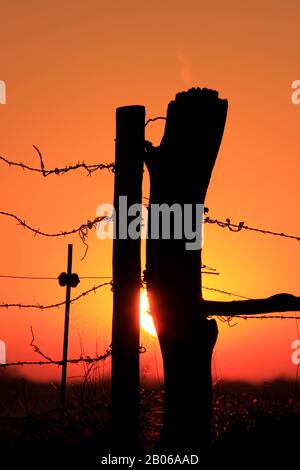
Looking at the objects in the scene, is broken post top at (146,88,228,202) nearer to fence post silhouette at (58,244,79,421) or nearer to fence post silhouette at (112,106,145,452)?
fence post silhouette at (112,106,145,452)

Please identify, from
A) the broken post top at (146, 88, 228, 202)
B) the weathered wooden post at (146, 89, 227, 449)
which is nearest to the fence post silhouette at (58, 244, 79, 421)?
the weathered wooden post at (146, 89, 227, 449)

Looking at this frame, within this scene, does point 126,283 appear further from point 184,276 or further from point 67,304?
point 67,304

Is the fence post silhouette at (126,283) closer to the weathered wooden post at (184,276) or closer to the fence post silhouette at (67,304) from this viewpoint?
the weathered wooden post at (184,276)

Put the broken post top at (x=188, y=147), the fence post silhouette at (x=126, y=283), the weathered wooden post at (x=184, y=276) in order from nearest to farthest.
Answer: the fence post silhouette at (x=126, y=283)
the weathered wooden post at (x=184, y=276)
the broken post top at (x=188, y=147)

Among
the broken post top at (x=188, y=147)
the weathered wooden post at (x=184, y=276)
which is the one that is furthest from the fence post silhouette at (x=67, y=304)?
the broken post top at (x=188, y=147)

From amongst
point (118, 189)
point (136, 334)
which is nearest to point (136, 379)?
point (136, 334)

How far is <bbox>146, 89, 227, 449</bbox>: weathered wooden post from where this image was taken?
7.12 m

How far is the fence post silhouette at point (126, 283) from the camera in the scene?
6.76m

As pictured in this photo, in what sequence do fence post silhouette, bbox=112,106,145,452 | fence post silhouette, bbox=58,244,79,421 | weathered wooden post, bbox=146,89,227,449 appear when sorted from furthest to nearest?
fence post silhouette, bbox=58,244,79,421 → weathered wooden post, bbox=146,89,227,449 → fence post silhouette, bbox=112,106,145,452

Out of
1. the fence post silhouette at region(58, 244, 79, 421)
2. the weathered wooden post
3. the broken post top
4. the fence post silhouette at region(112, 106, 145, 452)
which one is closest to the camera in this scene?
the fence post silhouette at region(112, 106, 145, 452)

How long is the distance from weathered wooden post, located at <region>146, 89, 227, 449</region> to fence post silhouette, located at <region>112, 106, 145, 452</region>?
34cm

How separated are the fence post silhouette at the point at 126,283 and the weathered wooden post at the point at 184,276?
13.4 inches

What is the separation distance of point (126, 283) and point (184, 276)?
0.57 metres

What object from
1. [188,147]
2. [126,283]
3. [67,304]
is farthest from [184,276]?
[67,304]
